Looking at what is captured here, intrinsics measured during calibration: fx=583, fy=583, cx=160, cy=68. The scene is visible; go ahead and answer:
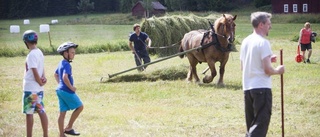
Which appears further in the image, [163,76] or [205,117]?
[163,76]

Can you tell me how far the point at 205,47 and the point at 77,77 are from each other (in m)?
5.46

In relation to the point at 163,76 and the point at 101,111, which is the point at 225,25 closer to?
the point at 163,76

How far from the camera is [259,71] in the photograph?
756 centimetres

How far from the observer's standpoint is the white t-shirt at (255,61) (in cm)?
741

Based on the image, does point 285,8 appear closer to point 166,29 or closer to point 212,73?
point 166,29

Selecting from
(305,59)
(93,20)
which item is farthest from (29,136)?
(93,20)

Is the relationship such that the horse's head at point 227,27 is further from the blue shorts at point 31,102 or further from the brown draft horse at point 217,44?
the blue shorts at point 31,102

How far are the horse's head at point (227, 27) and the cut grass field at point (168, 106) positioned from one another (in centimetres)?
133

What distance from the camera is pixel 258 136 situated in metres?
7.64

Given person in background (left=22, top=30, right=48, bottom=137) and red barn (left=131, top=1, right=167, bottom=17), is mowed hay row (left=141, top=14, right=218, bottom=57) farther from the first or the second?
red barn (left=131, top=1, right=167, bottom=17)

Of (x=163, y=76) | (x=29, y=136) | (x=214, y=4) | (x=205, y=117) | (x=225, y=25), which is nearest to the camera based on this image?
(x=29, y=136)

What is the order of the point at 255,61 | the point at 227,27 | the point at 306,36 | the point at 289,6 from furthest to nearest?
the point at 289,6 → the point at 306,36 → the point at 227,27 → the point at 255,61

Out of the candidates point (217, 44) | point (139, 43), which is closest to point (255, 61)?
point (217, 44)

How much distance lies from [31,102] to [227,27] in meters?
7.42
